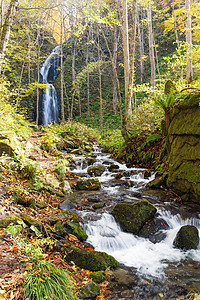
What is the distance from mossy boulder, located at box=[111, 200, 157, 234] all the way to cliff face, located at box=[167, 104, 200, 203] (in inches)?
56.3

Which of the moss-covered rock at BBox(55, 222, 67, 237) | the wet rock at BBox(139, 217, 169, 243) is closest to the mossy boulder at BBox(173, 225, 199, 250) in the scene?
the wet rock at BBox(139, 217, 169, 243)

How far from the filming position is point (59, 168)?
Result: 7457 mm

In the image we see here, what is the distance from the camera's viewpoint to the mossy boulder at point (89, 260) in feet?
11.0

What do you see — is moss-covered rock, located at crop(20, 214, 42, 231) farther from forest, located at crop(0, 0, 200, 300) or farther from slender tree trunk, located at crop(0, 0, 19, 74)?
slender tree trunk, located at crop(0, 0, 19, 74)

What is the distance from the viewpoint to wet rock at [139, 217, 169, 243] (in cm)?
457

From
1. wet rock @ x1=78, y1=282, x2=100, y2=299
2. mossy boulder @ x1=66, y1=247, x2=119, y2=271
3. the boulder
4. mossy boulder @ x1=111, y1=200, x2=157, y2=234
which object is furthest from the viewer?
the boulder

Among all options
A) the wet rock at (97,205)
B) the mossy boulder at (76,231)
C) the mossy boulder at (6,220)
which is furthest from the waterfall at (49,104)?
the mossy boulder at (6,220)

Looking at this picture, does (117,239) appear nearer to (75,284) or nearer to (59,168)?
(75,284)

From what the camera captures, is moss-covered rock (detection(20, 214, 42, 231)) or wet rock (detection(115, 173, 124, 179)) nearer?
moss-covered rock (detection(20, 214, 42, 231))

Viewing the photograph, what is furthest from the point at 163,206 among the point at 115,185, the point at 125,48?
the point at 125,48

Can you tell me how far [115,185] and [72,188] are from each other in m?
1.65

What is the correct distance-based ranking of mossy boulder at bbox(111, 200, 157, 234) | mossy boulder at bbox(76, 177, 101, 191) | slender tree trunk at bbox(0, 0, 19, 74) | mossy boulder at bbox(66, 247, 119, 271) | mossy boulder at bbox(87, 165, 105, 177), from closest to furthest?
mossy boulder at bbox(66, 247, 119, 271)
mossy boulder at bbox(111, 200, 157, 234)
slender tree trunk at bbox(0, 0, 19, 74)
mossy boulder at bbox(76, 177, 101, 191)
mossy boulder at bbox(87, 165, 105, 177)

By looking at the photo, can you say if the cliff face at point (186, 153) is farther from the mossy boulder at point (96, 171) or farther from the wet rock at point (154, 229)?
the mossy boulder at point (96, 171)

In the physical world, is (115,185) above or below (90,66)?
below
